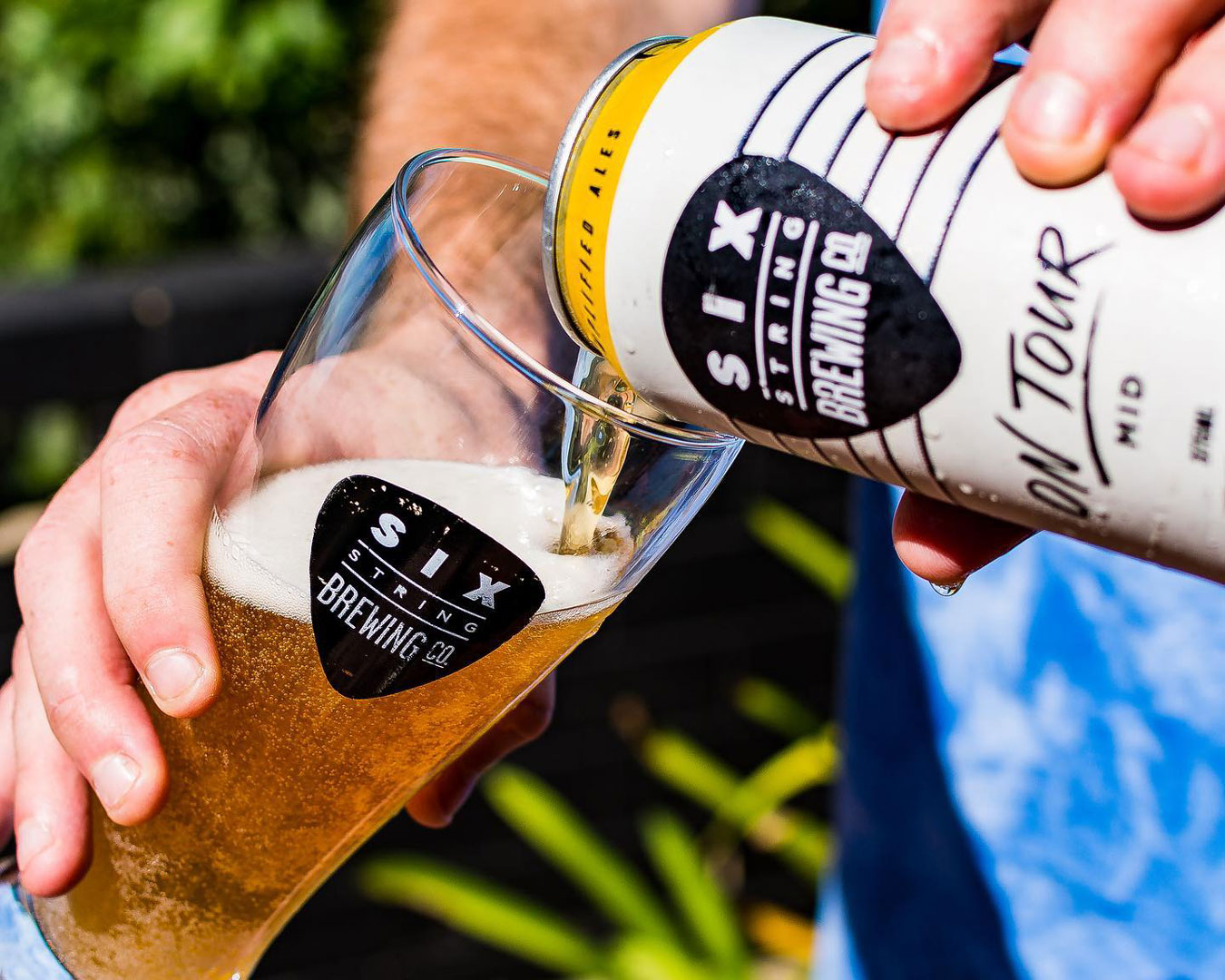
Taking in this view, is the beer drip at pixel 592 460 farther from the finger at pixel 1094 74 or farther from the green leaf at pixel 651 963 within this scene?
the green leaf at pixel 651 963

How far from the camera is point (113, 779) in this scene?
0.64m

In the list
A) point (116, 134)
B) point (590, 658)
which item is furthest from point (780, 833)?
point (116, 134)

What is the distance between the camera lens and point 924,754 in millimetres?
1164

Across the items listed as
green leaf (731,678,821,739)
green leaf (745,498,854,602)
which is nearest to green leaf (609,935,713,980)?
green leaf (731,678,821,739)

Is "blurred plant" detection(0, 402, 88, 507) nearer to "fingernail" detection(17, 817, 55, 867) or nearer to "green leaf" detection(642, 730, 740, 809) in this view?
"green leaf" detection(642, 730, 740, 809)

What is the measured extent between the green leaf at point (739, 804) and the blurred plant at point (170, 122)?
3.97 feet

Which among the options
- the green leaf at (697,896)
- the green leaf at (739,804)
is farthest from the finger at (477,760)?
the green leaf at (739,804)

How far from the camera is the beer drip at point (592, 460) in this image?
0.64 metres

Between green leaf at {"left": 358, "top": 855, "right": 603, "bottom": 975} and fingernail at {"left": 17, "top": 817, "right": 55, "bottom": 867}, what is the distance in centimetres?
149

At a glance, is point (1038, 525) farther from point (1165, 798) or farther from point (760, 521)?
point (760, 521)

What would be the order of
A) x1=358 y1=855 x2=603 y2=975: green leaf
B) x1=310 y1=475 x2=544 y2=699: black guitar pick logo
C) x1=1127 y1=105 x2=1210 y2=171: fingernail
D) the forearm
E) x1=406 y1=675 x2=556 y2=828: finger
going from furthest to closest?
1. x1=358 y1=855 x2=603 y2=975: green leaf
2. the forearm
3. x1=406 y1=675 x2=556 y2=828: finger
4. x1=310 y1=475 x2=544 y2=699: black guitar pick logo
5. x1=1127 y1=105 x2=1210 y2=171: fingernail

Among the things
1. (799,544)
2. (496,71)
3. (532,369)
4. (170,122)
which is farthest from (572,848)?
(532,369)

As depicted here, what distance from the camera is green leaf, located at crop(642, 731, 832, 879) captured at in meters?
2.24

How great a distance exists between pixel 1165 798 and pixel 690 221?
684 mm
